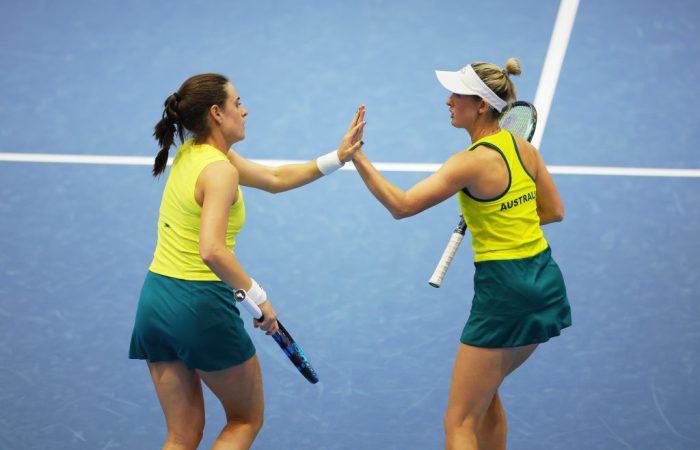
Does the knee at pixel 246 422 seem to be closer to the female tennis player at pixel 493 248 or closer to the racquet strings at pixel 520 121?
the female tennis player at pixel 493 248

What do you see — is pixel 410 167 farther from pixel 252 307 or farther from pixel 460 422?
pixel 252 307

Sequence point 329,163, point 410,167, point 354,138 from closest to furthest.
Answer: point 354,138 → point 329,163 → point 410,167

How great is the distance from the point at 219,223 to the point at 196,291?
359 millimetres

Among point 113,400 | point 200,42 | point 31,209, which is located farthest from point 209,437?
point 200,42

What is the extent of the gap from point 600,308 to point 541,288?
1.67m

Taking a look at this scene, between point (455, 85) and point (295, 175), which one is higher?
point (455, 85)

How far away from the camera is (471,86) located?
4.13 metres

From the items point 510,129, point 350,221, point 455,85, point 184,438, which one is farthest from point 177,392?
point 350,221

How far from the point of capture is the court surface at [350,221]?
510 centimetres

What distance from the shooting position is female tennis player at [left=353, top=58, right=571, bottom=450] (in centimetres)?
404

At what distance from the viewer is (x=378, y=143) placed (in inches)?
260

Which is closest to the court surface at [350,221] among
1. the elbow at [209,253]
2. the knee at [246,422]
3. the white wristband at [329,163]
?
the knee at [246,422]

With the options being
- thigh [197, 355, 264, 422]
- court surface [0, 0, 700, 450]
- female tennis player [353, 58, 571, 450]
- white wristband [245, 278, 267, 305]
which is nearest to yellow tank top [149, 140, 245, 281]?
white wristband [245, 278, 267, 305]

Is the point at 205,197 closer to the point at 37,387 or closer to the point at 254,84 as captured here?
the point at 37,387
